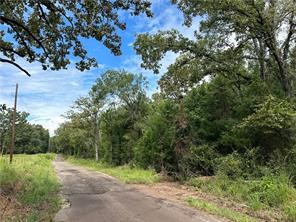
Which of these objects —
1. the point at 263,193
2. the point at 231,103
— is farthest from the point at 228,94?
the point at 263,193

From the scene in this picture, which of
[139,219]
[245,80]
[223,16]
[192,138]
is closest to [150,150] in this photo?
[192,138]

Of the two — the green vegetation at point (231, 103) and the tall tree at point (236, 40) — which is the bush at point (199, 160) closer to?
the green vegetation at point (231, 103)

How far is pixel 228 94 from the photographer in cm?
2269

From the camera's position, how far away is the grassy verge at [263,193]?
1099cm

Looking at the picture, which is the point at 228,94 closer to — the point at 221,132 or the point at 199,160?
the point at 221,132

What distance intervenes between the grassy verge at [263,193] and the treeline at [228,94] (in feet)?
4.68

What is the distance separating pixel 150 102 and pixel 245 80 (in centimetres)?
2065

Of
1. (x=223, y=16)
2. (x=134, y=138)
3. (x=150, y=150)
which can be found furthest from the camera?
(x=134, y=138)

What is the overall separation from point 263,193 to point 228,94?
1051 centimetres

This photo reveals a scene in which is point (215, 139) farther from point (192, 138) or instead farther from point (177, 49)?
Answer: point (177, 49)

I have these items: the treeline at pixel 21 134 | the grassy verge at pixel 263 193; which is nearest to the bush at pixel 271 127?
the grassy verge at pixel 263 193

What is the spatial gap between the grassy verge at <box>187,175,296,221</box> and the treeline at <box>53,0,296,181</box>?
143 cm

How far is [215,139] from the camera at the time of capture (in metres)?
22.9

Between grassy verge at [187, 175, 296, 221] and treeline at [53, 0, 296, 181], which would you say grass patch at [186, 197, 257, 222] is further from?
treeline at [53, 0, 296, 181]
